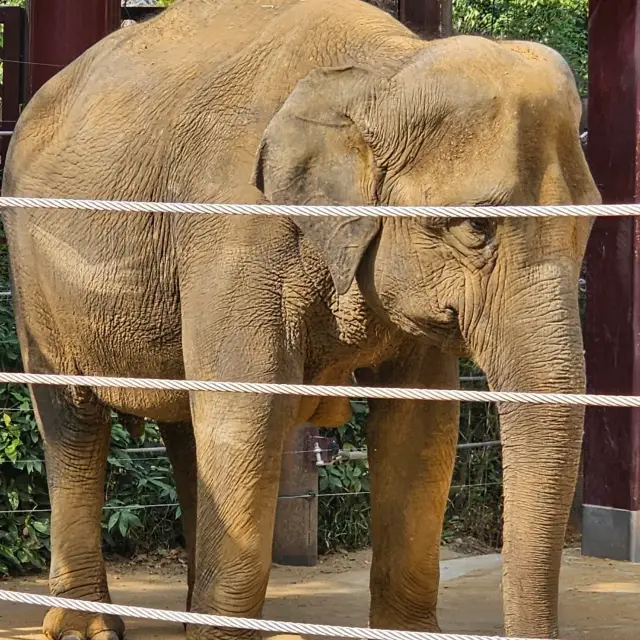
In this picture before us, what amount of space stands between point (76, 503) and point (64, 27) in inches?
86.0

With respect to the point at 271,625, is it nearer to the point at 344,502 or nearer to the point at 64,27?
the point at 64,27

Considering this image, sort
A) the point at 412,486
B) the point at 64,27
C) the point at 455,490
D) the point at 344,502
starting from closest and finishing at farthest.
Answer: the point at 412,486 < the point at 64,27 < the point at 344,502 < the point at 455,490

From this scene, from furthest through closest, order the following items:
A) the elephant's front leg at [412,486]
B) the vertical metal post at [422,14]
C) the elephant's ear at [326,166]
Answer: the vertical metal post at [422,14]
the elephant's front leg at [412,486]
the elephant's ear at [326,166]

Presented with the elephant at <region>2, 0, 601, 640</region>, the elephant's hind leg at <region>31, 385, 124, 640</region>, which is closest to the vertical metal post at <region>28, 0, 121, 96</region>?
the elephant at <region>2, 0, 601, 640</region>

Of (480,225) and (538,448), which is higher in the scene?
(480,225)

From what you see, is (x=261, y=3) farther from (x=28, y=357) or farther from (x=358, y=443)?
(x=358, y=443)

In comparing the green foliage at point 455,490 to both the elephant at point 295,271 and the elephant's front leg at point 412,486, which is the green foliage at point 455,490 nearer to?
the elephant at point 295,271

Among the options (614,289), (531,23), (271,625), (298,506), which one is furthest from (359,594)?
(531,23)

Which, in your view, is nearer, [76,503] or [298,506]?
[76,503]

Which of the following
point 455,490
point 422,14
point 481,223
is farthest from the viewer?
point 455,490

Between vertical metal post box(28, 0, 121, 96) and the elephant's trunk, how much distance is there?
10.6 ft

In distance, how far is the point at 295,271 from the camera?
4.62 meters

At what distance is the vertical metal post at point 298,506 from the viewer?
7.12 m

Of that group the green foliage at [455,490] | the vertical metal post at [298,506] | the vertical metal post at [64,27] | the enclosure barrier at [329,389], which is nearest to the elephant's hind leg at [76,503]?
the vertical metal post at [298,506]
